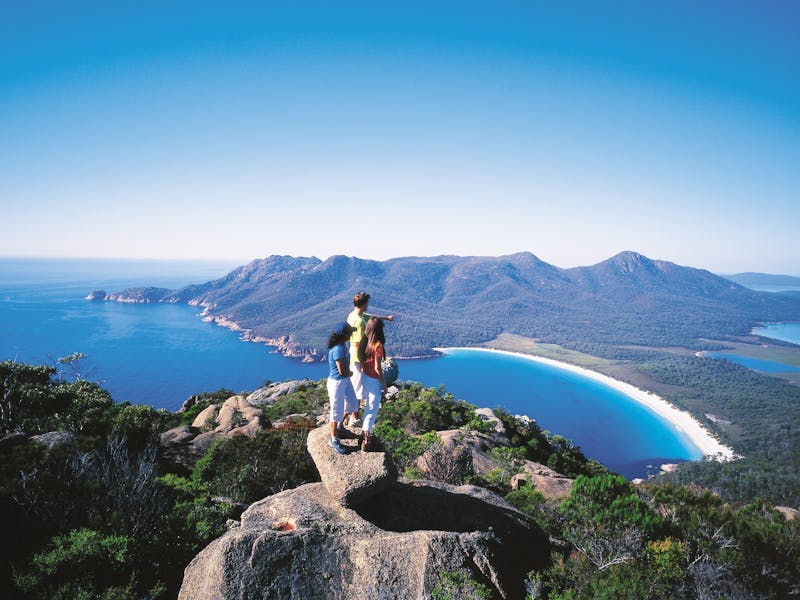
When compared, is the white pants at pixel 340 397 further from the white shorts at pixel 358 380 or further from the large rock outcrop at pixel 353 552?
the large rock outcrop at pixel 353 552

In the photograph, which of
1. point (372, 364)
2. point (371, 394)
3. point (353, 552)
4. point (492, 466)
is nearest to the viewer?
point (353, 552)

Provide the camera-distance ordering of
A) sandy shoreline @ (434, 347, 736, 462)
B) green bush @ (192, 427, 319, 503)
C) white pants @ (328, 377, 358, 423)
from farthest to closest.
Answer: sandy shoreline @ (434, 347, 736, 462) < green bush @ (192, 427, 319, 503) < white pants @ (328, 377, 358, 423)

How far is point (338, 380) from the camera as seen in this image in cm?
827

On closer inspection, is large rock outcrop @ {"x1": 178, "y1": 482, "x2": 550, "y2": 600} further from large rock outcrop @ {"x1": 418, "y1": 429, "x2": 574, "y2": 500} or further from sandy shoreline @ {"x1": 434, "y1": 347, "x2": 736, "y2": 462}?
sandy shoreline @ {"x1": 434, "y1": 347, "x2": 736, "y2": 462}

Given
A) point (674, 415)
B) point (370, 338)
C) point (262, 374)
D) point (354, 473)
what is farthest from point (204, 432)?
point (674, 415)

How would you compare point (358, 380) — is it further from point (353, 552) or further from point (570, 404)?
point (570, 404)

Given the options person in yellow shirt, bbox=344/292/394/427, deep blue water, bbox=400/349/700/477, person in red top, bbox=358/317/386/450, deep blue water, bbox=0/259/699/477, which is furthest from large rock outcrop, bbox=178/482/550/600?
deep blue water, bbox=400/349/700/477

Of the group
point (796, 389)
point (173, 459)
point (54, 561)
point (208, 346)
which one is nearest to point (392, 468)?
point (54, 561)

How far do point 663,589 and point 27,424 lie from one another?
30255 millimetres

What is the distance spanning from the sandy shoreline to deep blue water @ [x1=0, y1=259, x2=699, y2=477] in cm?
345

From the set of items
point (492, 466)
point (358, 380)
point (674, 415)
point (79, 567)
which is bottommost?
point (674, 415)

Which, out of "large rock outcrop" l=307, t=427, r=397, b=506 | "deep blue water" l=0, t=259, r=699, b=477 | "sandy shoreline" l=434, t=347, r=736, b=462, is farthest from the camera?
"deep blue water" l=0, t=259, r=699, b=477

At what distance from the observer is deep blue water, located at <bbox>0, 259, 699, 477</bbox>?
11162 cm

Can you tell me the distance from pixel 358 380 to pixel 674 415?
157 metres
